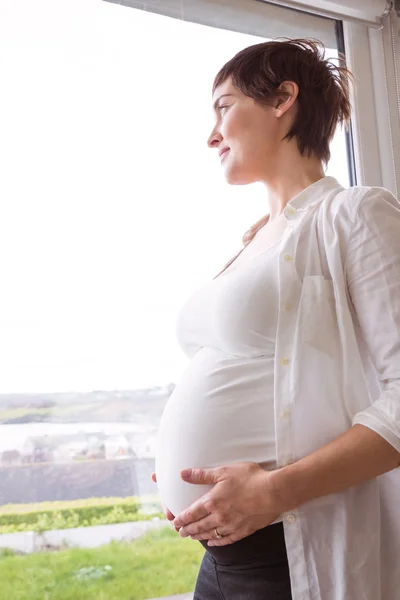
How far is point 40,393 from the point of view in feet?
4.36

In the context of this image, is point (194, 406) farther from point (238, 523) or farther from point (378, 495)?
point (378, 495)

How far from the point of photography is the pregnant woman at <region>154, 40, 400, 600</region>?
85cm

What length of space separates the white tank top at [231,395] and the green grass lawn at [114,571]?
0.41 m

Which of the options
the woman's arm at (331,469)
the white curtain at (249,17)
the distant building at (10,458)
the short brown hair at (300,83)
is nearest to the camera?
the woman's arm at (331,469)

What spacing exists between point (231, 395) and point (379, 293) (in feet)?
0.88

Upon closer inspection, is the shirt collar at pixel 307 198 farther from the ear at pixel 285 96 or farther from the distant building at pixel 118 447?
the distant building at pixel 118 447

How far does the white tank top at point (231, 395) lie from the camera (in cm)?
93

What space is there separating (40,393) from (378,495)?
734 mm

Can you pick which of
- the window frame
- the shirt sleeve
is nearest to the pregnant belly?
the shirt sleeve

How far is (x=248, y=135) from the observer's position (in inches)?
45.7

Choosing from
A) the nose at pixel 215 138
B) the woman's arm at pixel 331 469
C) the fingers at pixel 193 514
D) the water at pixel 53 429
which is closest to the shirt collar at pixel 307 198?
the nose at pixel 215 138

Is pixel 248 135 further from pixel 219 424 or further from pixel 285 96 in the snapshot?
pixel 219 424

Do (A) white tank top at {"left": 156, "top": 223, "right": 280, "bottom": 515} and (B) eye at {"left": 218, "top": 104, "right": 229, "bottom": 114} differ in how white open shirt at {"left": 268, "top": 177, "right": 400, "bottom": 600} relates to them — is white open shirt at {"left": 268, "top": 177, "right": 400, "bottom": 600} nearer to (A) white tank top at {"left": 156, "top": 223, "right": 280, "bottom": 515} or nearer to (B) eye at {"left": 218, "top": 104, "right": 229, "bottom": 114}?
(A) white tank top at {"left": 156, "top": 223, "right": 280, "bottom": 515}

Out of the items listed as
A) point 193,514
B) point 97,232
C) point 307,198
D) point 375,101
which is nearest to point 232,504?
point 193,514
